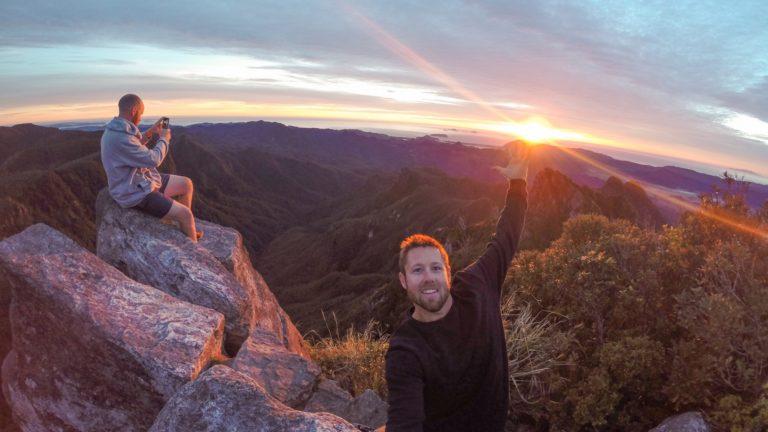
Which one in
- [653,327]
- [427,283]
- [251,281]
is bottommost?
[251,281]

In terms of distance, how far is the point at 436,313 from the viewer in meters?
4.12

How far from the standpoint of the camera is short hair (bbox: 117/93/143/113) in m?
7.98

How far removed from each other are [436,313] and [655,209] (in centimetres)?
9487

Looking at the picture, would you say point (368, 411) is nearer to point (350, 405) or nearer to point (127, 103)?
point (350, 405)

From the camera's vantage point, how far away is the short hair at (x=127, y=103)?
7.98 m

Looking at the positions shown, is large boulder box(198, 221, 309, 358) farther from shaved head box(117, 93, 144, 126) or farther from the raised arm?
the raised arm

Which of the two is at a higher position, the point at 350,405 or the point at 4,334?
the point at 4,334

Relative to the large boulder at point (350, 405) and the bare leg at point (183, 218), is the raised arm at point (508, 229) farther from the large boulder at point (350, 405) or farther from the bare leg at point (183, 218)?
the bare leg at point (183, 218)

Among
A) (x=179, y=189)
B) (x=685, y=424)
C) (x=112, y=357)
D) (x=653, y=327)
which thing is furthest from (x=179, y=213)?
(x=685, y=424)

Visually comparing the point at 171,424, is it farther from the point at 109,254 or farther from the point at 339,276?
the point at 339,276

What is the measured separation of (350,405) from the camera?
7.18 meters

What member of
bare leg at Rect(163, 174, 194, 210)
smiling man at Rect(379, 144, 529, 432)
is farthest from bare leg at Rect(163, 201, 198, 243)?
smiling man at Rect(379, 144, 529, 432)

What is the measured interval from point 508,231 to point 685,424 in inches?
134

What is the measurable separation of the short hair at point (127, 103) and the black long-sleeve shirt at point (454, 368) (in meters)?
7.05
